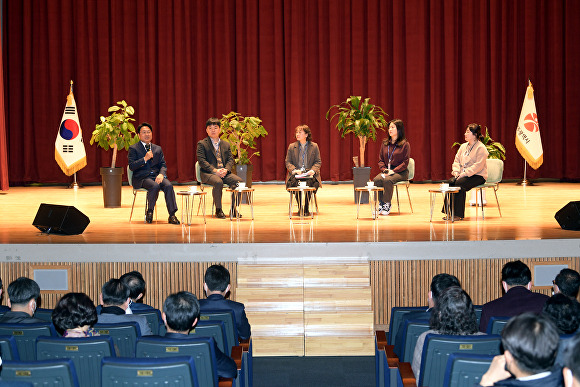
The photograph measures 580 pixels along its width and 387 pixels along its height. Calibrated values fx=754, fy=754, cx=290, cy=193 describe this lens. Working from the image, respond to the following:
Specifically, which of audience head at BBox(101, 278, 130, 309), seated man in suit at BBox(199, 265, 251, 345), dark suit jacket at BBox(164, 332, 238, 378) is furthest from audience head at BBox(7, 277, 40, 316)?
dark suit jacket at BBox(164, 332, 238, 378)

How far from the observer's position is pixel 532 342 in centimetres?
219

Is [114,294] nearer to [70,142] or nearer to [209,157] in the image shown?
[209,157]

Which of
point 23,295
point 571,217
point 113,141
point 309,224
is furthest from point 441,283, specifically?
point 113,141

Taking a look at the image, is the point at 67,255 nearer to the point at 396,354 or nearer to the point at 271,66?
the point at 396,354

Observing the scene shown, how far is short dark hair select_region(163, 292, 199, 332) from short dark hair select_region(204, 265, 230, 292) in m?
1.09

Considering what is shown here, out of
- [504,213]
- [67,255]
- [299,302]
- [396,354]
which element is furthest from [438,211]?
[396,354]

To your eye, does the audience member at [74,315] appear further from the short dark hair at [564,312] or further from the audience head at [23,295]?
the short dark hair at [564,312]

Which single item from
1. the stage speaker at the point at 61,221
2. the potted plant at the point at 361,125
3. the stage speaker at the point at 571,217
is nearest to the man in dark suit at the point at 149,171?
the stage speaker at the point at 61,221

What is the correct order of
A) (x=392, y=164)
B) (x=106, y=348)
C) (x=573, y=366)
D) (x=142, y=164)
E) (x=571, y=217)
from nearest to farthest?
(x=573, y=366) → (x=106, y=348) → (x=571, y=217) → (x=142, y=164) → (x=392, y=164)

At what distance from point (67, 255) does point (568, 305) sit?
4275 millimetres

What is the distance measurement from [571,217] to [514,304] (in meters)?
3.11

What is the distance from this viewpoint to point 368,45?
43.5ft

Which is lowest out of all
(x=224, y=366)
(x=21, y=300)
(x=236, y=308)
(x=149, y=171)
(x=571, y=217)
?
(x=224, y=366)

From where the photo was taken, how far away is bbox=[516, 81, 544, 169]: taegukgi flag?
480 inches
